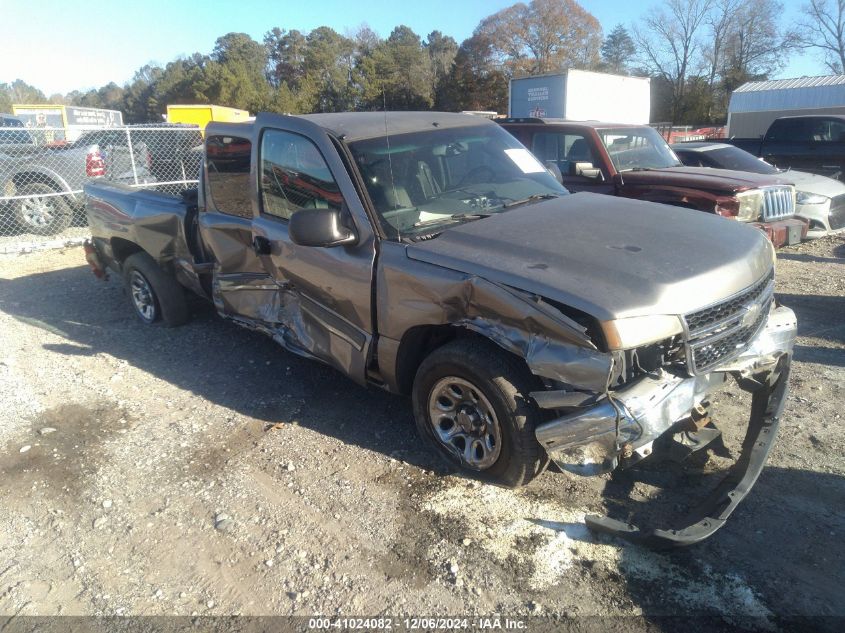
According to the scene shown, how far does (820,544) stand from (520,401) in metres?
1.51

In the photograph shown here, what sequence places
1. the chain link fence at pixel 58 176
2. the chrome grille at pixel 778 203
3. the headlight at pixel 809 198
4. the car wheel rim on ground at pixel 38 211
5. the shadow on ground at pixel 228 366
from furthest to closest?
the car wheel rim on ground at pixel 38 211 → the chain link fence at pixel 58 176 → the headlight at pixel 809 198 → the chrome grille at pixel 778 203 → the shadow on ground at pixel 228 366

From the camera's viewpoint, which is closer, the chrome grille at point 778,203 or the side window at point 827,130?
the chrome grille at point 778,203

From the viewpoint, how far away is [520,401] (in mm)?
3070

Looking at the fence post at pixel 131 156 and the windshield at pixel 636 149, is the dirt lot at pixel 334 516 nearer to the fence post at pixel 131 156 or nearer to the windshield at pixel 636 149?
the windshield at pixel 636 149

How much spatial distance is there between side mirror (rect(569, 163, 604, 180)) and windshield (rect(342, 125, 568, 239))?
11.0 feet

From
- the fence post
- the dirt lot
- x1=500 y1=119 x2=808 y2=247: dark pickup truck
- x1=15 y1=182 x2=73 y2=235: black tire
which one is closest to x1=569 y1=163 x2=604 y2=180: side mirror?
x1=500 y1=119 x2=808 y2=247: dark pickup truck

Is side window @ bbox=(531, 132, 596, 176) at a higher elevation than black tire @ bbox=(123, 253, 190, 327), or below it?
higher

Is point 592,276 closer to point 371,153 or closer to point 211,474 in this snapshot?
point 371,153

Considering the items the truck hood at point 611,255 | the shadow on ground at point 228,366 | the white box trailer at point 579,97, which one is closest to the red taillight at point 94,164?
the shadow on ground at point 228,366

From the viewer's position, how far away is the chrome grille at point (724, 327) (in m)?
2.85

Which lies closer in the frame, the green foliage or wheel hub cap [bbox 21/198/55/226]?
wheel hub cap [bbox 21/198/55/226]

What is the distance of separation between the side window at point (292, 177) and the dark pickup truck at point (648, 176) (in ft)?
12.1

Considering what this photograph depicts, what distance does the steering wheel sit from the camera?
13.4 feet

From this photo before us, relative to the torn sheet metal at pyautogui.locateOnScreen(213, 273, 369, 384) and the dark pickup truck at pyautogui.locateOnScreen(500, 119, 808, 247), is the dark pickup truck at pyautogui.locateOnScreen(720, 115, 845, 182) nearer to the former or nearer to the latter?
the dark pickup truck at pyautogui.locateOnScreen(500, 119, 808, 247)
